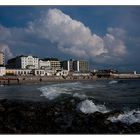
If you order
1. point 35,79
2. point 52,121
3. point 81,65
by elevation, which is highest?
point 81,65

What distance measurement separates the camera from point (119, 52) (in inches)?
237

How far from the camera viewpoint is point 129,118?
562 centimetres

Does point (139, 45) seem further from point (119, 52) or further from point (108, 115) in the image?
point (108, 115)

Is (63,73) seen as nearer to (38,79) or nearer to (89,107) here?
(89,107)

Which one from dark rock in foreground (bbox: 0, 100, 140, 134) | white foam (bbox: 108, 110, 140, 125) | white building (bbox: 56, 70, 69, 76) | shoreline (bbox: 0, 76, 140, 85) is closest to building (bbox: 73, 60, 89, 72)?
shoreline (bbox: 0, 76, 140, 85)

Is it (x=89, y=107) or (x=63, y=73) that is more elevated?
(x=63, y=73)

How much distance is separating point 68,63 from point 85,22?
1049 mm

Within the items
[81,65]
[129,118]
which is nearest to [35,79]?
[81,65]

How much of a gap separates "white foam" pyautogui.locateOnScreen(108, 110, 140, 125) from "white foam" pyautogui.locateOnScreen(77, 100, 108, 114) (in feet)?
1.19

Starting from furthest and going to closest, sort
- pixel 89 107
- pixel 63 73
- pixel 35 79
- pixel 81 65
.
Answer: pixel 35 79
pixel 63 73
pixel 81 65
pixel 89 107

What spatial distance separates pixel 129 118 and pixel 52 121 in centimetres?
133

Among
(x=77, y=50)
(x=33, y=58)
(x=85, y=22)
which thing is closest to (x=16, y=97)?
(x=33, y=58)

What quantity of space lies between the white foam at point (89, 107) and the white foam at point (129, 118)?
1.19 feet

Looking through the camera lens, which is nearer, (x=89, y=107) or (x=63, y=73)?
(x=89, y=107)
